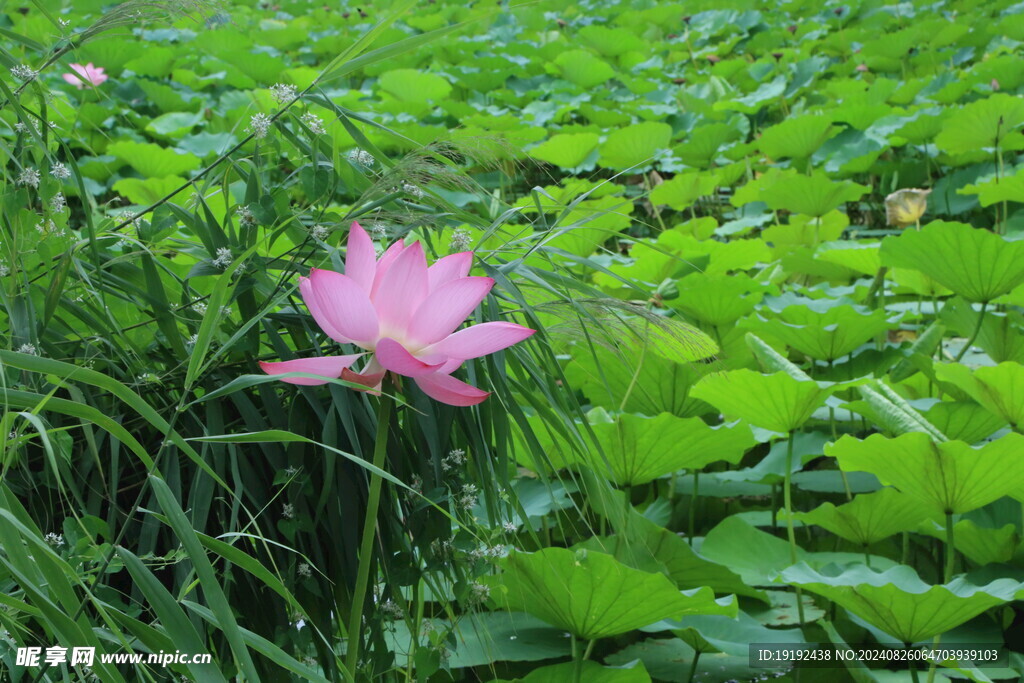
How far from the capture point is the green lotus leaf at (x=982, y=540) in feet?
3.43

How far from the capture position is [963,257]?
1.35 metres

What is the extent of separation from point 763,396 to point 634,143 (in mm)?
1601

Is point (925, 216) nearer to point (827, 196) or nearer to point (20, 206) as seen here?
point (827, 196)

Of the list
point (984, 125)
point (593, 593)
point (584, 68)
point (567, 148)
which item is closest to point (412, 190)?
point (593, 593)

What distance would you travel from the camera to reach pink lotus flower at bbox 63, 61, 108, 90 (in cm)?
81

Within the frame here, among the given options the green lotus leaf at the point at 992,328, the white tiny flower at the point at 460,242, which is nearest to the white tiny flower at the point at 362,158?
the white tiny flower at the point at 460,242

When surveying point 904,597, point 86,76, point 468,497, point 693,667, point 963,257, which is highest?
point 86,76

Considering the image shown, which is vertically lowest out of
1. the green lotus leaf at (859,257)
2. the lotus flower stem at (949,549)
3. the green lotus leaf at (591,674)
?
the lotus flower stem at (949,549)

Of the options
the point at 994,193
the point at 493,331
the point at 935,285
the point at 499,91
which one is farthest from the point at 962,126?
the point at 493,331

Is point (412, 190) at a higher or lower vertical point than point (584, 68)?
higher

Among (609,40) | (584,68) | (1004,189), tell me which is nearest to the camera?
(1004,189)

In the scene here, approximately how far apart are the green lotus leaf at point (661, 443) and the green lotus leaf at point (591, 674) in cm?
21

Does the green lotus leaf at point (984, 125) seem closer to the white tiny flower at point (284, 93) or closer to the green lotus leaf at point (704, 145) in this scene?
the green lotus leaf at point (704, 145)

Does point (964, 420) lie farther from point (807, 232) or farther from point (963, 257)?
point (807, 232)
